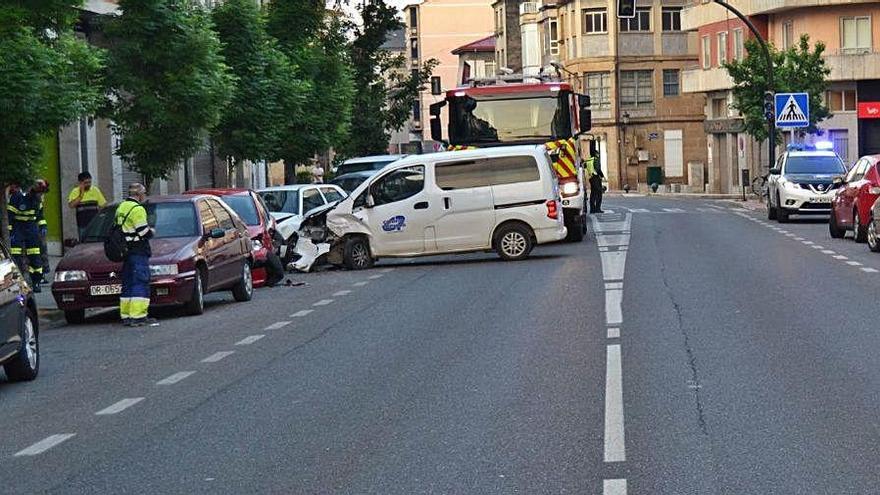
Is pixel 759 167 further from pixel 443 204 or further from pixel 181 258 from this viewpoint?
pixel 181 258

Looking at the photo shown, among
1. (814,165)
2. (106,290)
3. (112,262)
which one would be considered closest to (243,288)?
(112,262)

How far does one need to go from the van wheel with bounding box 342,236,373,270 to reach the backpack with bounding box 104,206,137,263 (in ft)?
32.5

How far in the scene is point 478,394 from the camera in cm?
1247

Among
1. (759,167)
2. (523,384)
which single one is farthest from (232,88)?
(759,167)

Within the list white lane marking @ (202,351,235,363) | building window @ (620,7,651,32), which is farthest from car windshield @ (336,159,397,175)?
building window @ (620,7,651,32)

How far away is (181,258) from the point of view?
21547 mm

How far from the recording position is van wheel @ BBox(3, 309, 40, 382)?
1499 centimetres

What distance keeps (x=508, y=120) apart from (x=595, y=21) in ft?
246

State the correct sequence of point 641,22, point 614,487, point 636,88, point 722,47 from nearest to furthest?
point 614,487 < point 722,47 < point 636,88 < point 641,22

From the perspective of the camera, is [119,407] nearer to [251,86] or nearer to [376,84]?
[251,86]

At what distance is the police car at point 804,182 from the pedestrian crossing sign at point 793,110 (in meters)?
9.06

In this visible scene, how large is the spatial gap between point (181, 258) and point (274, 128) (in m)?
20.7

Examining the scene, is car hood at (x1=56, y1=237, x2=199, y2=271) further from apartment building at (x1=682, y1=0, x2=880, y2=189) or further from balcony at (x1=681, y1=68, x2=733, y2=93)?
balcony at (x1=681, y1=68, x2=733, y2=93)

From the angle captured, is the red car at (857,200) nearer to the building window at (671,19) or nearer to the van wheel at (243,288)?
the van wheel at (243,288)
